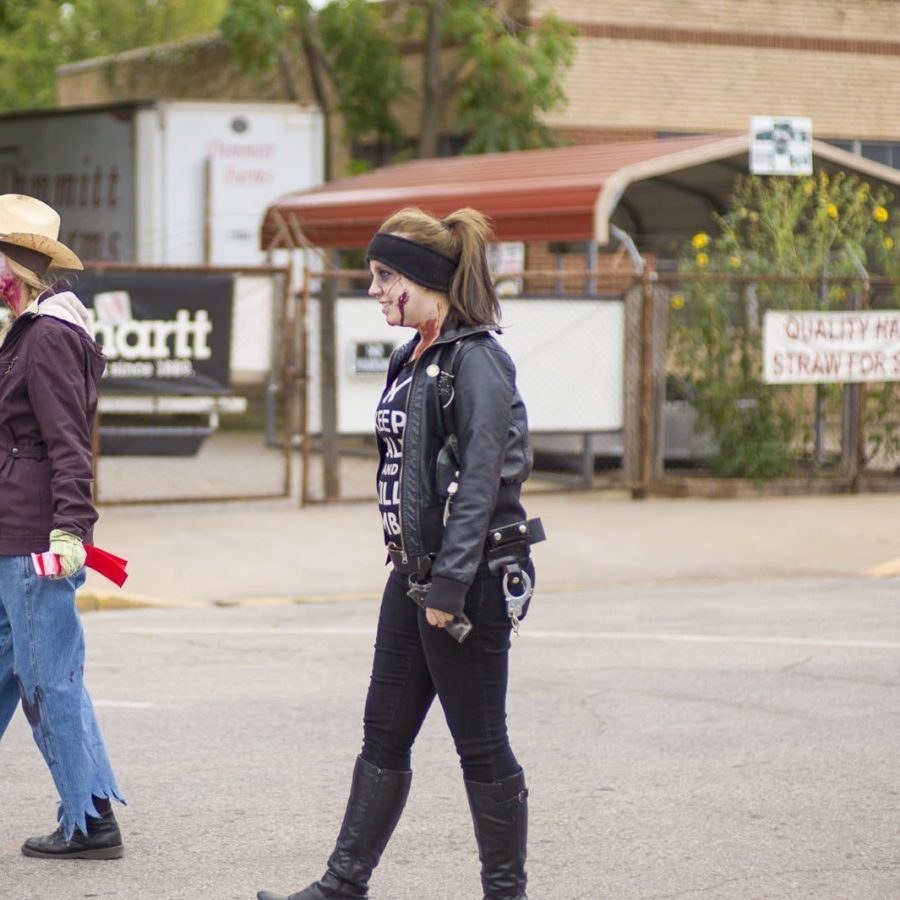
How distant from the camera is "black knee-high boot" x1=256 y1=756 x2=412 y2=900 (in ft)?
15.4

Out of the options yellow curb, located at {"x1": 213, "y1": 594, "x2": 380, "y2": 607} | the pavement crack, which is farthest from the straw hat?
yellow curb, located at {"x1": 213, "y1": 594, "x2": 380, "y2": 607}

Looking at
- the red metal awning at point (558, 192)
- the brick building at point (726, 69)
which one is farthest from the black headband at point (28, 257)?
the brick building at point (726, 69)

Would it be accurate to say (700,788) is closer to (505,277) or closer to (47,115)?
(505,277)

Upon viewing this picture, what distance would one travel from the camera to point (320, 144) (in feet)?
70.5

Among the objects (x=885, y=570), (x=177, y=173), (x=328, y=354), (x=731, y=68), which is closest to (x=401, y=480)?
(x=885, y=570)

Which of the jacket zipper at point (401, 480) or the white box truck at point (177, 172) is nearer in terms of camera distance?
the jacket zipper at point (401, 480)

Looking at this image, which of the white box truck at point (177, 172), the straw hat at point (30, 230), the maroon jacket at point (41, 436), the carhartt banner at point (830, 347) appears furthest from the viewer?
the white box truck at point (177, 172)

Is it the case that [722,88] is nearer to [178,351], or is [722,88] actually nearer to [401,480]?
[178,351]

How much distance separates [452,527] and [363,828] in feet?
2.94

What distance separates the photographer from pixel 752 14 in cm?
2448

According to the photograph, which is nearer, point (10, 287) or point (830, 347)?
point (10, 287)

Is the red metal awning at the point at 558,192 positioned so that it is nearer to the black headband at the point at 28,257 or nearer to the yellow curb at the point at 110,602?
the yellow curb at the point at 110,602

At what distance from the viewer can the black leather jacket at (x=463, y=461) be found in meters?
4.36

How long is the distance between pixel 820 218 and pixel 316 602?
22.4 ft
